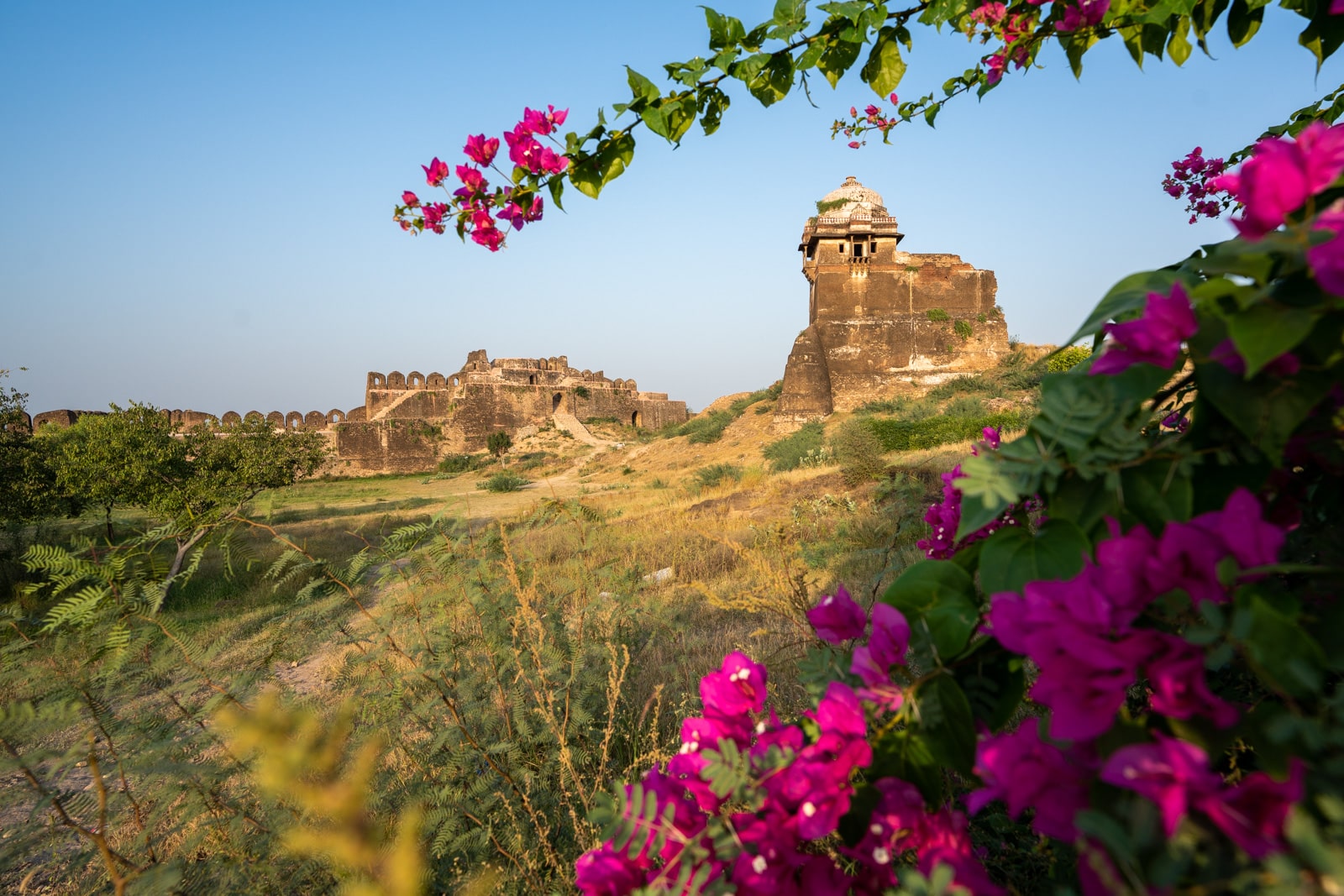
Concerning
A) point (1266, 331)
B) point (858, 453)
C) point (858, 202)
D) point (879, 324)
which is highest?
point (858, 202)

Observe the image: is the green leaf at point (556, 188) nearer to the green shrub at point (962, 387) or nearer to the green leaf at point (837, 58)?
the green leaf at point (837, 58)

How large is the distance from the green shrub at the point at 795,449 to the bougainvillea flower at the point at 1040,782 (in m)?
14.4

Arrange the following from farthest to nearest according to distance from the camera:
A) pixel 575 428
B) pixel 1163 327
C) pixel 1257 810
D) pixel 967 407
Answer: pixel 575 428 → pixel 967 407 → pixel 1163 327 → pixel 1257 810

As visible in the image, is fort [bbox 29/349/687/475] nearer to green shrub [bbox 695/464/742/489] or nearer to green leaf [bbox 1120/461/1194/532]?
green shrub [bbox 695/464/742/489]

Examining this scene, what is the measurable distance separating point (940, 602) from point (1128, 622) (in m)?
0.21

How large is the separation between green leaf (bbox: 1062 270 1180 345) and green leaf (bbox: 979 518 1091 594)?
19 centimetres

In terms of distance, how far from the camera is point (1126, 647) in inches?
19.9

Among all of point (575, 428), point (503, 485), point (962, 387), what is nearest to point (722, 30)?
point (962, 387)

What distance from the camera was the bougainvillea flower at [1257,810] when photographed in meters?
0.42

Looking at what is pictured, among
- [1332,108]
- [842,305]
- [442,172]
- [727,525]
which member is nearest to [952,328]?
[842,305]

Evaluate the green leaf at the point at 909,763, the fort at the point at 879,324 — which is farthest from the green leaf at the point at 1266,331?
the fort at the point at 879,324

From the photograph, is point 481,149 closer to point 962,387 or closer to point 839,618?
point 839,618

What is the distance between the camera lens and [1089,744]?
1.79 ft

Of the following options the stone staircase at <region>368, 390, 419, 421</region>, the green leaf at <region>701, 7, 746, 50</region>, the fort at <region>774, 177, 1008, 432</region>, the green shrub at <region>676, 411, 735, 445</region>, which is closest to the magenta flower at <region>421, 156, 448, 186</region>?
the green leaf at <region>701, 7, 746, 50</region>
